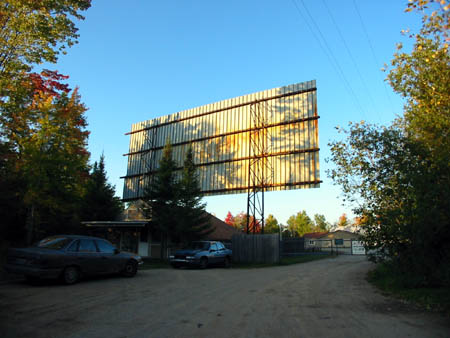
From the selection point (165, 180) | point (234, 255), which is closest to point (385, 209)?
point (234, 255)

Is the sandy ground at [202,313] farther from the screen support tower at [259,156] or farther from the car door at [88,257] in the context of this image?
the screen support tower at [259,156]

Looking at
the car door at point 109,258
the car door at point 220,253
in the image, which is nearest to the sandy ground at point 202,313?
the car door at point 109,258

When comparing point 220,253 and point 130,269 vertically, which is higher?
point 220,253

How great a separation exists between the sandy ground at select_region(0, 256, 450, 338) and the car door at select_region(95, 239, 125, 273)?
164 cm

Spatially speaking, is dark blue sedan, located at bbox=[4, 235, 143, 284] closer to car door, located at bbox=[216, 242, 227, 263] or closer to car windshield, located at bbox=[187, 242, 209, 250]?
car windshield, located at bbox=[187, 242, 209, 250]

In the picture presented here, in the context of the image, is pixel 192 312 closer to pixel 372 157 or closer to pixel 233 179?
pixel 372 157

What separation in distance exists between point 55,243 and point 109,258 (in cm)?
212

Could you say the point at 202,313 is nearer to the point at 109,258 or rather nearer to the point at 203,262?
the point at 109,258

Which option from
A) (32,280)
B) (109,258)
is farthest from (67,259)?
(109,258)

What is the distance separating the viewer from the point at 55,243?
10734 mm

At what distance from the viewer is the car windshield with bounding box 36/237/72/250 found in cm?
1055

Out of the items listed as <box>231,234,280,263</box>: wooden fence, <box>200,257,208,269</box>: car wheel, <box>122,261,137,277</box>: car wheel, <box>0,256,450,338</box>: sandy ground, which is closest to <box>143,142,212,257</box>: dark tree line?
<box>231,234,280,263</box>: wooden fence

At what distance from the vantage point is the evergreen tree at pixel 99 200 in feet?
97.1

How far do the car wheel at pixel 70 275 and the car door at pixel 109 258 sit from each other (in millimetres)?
1203
